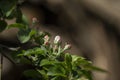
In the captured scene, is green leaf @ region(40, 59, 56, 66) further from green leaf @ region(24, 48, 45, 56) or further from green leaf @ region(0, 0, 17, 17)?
green leaf @ region(0, 0, 17, 17)

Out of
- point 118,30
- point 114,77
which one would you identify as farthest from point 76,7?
point 114,77

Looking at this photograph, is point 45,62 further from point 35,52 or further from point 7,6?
point 7,6

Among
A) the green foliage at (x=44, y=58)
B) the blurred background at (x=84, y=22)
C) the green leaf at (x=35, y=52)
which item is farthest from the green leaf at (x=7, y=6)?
the blurred background at (x=84, y=22)

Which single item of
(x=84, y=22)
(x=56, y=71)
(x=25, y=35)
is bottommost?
(x=56, y=71)

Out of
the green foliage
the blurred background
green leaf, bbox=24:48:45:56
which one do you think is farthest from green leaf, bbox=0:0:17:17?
the blurred background

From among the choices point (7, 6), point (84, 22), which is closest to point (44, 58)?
point (7, 6)

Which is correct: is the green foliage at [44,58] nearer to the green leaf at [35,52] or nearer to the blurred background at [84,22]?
the green leaf at [35,52]
